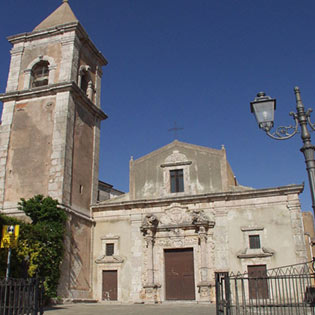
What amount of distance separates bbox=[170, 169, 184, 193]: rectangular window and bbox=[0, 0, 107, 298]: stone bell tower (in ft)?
15.1

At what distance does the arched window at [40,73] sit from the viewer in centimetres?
2272

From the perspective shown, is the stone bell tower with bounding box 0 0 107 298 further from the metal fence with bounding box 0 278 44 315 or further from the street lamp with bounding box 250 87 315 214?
the street lamp with bounding box 250 87 315 214

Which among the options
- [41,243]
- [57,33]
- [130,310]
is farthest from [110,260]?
[57,33]

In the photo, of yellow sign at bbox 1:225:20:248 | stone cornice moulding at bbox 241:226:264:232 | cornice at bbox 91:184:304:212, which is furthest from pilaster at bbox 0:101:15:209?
stone cornice moulding at bbox 241:226:264:232

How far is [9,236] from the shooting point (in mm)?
14094

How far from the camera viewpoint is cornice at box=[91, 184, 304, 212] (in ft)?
63.9

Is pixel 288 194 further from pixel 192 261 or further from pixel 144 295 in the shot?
pixel 144 295

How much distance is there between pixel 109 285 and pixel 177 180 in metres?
6.77

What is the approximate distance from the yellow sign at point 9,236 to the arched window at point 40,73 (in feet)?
36.0

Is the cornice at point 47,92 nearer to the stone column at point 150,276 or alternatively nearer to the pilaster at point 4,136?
the pilaster at point 4,136

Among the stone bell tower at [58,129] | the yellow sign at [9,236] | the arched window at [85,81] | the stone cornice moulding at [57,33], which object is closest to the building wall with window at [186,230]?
the stone bell tower at [58,129]

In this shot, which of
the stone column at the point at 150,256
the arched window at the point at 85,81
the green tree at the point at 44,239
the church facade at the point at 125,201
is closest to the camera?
the green tree at the point at 44,239

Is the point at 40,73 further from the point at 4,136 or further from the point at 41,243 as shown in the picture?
the point at 41,243

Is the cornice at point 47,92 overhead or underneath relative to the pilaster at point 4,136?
overhead
